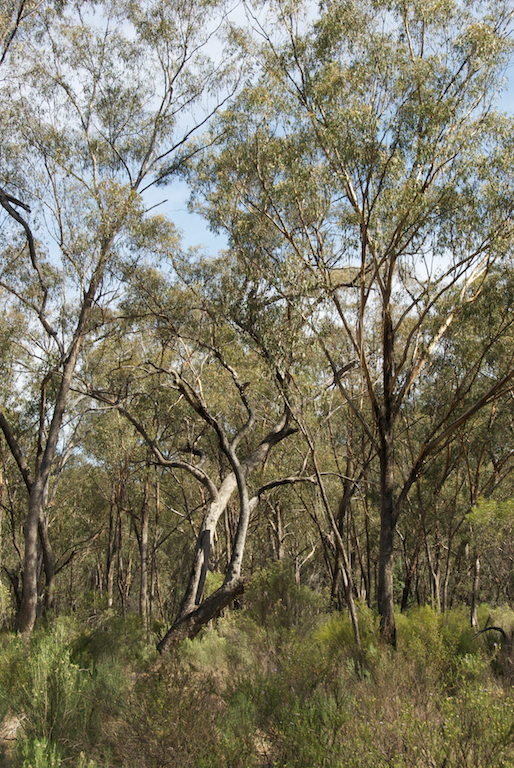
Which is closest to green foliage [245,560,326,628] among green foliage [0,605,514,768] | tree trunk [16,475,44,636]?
green foliage [0,605,514,768]

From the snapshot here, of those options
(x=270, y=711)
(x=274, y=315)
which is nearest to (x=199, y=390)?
(x=274, y=315)

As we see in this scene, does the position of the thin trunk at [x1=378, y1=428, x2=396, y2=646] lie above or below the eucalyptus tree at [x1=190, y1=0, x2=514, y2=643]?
below

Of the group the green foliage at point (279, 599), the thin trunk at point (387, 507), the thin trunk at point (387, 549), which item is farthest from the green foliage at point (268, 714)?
the green foliage at point (279, 599)

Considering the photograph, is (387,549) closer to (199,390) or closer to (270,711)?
(270,711)

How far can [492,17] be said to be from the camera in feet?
28.2

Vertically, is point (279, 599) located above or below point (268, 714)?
above

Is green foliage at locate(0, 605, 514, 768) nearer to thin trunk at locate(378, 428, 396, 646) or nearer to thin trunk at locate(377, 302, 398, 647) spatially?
thin trunk at locate(378, 428, 396, 646)

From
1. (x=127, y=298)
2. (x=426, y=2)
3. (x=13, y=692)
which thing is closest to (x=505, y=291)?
(x=426, y=2)

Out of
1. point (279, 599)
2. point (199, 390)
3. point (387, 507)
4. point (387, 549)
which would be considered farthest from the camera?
point (279, 599)

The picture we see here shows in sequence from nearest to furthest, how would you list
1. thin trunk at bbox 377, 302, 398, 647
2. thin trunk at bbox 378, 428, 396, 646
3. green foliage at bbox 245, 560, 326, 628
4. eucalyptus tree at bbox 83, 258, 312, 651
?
thin trunk at bbox 378, 428, 396, 646, thin trunk at bbox 377, 302, 398, 647, eucalyptus tree at bbox 83, 258, 312, 651, green foliage at bbox 245, 560, 326, 628

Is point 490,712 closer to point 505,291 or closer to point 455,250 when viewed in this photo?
point 455,250

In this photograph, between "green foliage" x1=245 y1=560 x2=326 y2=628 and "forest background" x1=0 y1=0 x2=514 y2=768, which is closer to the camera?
"forest background" x1=0 y1=0 x2=514 y2=768

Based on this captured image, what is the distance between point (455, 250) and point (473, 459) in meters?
8.71

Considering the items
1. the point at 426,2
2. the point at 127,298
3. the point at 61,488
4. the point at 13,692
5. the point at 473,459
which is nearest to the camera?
the point at 13,692
